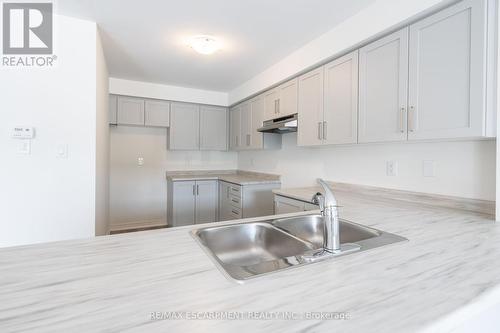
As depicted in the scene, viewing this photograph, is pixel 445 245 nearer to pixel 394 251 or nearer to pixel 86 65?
pixel 394 251

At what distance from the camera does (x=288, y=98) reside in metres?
2.84

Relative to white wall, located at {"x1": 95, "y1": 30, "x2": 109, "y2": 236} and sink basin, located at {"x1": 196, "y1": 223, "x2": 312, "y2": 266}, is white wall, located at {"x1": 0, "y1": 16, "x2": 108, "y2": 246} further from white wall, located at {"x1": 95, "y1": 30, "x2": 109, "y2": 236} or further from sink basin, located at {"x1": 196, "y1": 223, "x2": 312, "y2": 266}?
sink basin, located at {"x1": 196, "y1": 223, "x2": 312, "y2": 266}

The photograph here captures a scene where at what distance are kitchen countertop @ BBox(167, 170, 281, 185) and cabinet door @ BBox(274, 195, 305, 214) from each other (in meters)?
0.76

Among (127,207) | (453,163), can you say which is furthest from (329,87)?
(127,207)

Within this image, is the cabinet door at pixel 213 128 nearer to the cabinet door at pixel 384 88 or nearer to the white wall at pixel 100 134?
the white wall at pixel 100 134

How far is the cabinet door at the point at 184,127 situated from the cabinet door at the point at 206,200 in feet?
2.33

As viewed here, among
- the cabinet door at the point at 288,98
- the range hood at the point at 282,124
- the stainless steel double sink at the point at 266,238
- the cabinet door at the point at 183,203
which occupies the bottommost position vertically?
the cabinet door at the point at 183,203

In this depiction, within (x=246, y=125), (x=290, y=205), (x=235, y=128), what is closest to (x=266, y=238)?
(x=290, y=205)

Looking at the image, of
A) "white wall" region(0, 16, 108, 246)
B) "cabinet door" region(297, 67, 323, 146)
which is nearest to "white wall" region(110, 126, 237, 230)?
"white wall" region(0, 16, 108, 246)

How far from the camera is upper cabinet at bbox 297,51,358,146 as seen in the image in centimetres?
203

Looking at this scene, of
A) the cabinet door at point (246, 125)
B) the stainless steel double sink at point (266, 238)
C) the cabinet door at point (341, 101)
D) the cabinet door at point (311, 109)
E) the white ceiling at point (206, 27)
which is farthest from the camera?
the cabinet door at point (246, 125)

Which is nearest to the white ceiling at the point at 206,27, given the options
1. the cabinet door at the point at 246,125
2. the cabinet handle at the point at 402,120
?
the cabinet door at the point at 246,125

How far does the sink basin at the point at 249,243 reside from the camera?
119cm

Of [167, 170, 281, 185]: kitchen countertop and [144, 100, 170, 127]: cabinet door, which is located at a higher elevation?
[144, 100, 170, 127]: cabinet door
